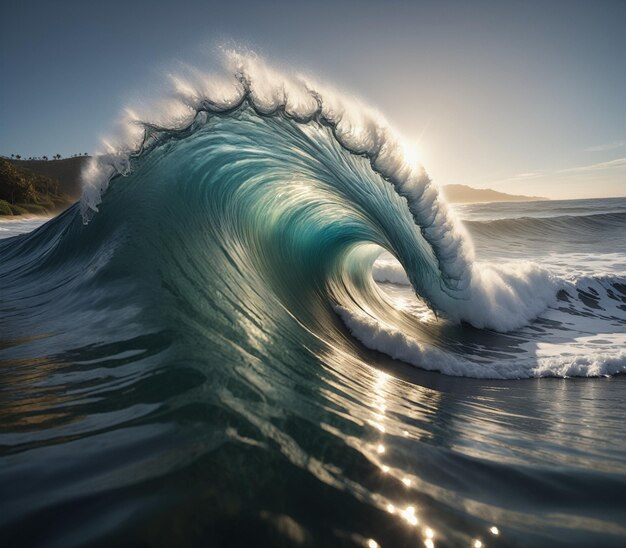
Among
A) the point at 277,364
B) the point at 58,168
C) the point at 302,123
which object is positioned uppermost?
the point at 58,168

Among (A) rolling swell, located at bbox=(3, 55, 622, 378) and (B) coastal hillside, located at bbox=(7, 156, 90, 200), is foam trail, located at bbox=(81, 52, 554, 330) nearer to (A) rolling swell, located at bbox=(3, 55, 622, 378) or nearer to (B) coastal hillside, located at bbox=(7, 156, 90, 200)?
(A) rolling swell, located at bbox=(3, 55, 622, 378)

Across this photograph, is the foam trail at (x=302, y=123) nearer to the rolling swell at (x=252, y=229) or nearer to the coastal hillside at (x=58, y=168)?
the rolling swell at (x=252, y=229)

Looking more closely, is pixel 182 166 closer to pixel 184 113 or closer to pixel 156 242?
pixel 184 113

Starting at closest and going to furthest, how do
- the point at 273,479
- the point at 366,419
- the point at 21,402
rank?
the point at 273,479 → the point at 21,402 → the point at 366,419

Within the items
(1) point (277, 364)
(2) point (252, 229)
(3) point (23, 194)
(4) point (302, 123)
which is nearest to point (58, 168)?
(3) point (23, 194)

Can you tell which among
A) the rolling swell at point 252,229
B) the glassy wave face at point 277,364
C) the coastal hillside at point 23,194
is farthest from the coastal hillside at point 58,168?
the glassy wave face at point 277,364

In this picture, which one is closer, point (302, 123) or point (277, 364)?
point (277, 364)

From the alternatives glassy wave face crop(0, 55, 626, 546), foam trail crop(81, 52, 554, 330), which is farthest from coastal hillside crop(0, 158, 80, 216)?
foam trail crop(81, 52, 554, 330)

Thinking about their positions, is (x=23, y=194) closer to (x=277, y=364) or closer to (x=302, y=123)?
(x=302, y=123)

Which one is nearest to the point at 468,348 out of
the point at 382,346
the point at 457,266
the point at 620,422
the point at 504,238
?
the point at 457,266
